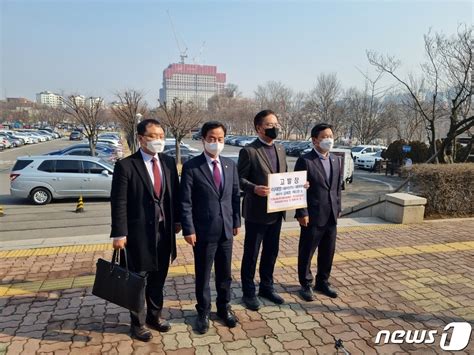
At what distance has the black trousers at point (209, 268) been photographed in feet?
9.69

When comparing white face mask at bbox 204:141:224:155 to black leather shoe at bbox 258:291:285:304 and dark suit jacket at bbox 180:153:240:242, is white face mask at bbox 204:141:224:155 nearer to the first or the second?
dark suit jacket at bbox 180:153:240:242

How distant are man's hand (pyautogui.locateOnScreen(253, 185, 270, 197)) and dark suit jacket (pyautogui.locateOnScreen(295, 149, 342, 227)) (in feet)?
1.70

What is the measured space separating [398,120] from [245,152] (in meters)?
36.2

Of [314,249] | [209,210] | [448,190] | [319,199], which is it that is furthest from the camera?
[448,190]

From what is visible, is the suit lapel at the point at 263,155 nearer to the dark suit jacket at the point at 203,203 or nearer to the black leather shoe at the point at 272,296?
the dark suit jacket at the point at 203,203

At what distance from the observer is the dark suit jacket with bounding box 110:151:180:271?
2.67 metres

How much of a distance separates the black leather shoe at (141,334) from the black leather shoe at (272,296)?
1.27 m

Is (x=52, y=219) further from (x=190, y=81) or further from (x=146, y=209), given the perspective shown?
(x=190, y=81)

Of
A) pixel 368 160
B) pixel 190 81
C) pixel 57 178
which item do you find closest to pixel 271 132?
pixel 57 178

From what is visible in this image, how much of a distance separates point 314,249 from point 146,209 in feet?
6.19

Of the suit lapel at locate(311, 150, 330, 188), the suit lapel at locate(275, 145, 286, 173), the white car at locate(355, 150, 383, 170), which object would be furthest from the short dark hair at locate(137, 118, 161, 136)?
the white car at locate(355, 150, 383, 170)

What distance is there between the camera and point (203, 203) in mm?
2895

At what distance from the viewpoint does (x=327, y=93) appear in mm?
40000

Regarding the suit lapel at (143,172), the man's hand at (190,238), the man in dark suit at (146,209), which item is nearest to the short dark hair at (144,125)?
the man in dark suit at (146,209)
